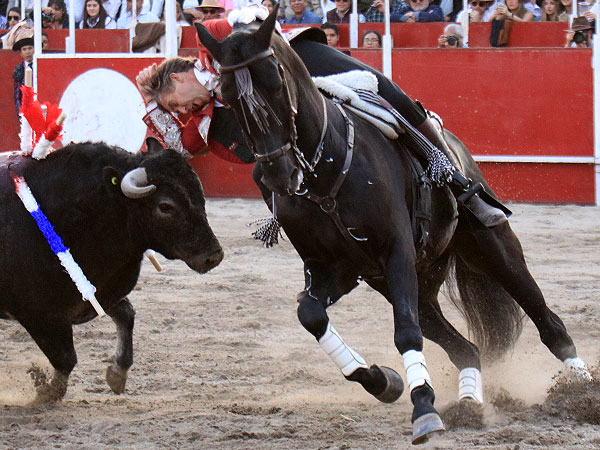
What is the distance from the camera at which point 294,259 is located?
305 inches

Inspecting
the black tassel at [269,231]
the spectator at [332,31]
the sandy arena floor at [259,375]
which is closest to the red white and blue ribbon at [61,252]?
the sandy arena floor at [259,375]

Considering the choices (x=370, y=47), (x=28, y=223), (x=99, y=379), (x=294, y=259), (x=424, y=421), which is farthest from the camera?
(x=370, y=47)

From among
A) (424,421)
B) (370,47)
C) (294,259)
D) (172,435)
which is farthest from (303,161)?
(370,47)

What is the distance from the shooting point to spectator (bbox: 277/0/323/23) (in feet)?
34.1

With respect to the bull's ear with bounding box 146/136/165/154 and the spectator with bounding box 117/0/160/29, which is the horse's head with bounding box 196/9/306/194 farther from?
the spectator with bounding box 117/0/160/29

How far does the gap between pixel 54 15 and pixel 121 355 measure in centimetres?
748

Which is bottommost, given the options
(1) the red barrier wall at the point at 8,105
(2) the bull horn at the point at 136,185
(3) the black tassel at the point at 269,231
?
(1) the red barrier wall at the point at 8,105

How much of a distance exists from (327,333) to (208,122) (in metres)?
0.99

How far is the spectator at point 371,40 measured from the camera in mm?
10000

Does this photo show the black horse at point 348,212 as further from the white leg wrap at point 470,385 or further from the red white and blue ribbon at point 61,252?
the red white and blue ribbon at point 61,252

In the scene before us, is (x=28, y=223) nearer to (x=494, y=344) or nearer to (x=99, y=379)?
(x=99, y=379)

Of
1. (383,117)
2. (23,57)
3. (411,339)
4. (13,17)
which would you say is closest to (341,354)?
(411,339)

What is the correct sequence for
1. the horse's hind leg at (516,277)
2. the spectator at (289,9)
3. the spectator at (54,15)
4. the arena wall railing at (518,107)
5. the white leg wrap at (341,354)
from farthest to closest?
the spectator at (54,15) → the spectator at (289,9) → the arena wall railing at (518,107) → the horse's hind leg at (516,277) → the white leg wrap at (341,354)

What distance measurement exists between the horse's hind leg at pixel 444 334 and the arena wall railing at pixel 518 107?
17.0 ft
